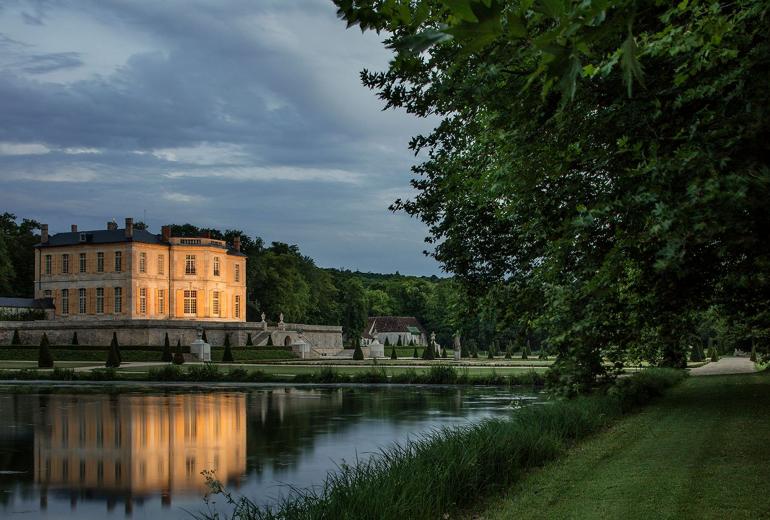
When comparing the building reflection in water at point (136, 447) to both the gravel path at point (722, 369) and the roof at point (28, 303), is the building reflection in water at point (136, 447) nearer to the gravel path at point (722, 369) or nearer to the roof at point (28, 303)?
the gravel path at point (722, 369)

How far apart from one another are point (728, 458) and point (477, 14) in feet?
33.8

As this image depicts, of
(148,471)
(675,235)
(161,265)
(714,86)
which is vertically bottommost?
(148,471)

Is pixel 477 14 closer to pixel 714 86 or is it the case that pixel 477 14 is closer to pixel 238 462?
pixel 714 86

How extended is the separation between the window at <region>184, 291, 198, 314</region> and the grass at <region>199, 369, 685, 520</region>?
70512 millimetres

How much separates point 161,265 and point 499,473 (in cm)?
7387

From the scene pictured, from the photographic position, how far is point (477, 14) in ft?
6.33

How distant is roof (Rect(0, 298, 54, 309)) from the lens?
71325mm

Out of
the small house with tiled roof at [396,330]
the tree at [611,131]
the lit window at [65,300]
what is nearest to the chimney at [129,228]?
the lit window at [65,300]

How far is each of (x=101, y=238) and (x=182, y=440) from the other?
2566 inches

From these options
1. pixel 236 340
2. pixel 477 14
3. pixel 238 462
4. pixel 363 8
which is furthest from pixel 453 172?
pixel 236 340

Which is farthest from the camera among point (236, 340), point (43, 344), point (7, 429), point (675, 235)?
point (236, 340)

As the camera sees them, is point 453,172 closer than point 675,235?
No

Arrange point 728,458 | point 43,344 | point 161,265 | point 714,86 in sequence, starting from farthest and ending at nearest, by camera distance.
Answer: point 161,265 < point 43,344 < point 728,458 < point 714,86

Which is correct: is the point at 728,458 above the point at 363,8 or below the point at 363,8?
below
